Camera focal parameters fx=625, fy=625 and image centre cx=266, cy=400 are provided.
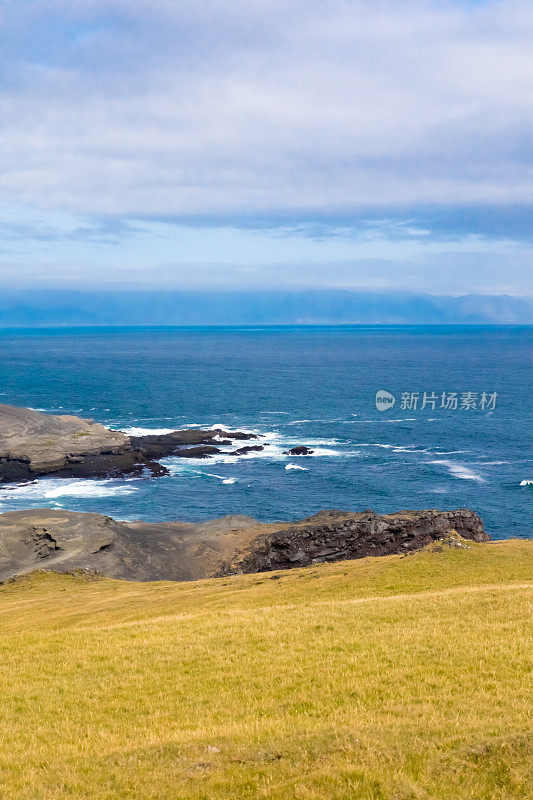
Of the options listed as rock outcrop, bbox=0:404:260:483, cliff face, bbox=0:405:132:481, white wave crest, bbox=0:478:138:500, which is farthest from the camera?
cliff face, bbox=0:405:132:481

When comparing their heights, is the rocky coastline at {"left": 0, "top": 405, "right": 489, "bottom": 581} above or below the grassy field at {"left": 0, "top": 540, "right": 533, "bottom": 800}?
below

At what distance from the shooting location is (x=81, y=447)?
102m

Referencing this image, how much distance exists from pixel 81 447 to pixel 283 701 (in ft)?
301

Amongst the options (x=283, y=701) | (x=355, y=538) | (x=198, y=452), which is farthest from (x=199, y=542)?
(x=283, y=701)

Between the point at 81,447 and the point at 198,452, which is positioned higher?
the point at 81,447

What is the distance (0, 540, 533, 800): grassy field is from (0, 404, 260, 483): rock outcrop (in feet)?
221

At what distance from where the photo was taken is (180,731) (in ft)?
47.2

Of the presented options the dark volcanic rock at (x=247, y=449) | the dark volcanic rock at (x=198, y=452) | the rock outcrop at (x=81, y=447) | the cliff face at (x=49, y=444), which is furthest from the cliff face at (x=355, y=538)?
the cliff face at (x=49, y=444)

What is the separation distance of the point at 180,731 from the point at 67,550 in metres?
48.4

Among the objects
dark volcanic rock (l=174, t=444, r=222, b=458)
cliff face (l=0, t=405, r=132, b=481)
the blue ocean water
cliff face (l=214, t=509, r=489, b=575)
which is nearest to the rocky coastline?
cliff face (l=214, t=509, r=489, b=575)

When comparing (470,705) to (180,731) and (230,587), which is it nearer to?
(180,731)

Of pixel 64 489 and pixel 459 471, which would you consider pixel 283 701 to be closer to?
pixel 64 489

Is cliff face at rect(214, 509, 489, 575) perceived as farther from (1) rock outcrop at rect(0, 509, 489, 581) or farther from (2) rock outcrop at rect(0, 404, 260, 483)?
(2) rock outcrop at rect(0, 404, 260, 483)

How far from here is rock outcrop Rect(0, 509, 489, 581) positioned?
53375 millimetres
